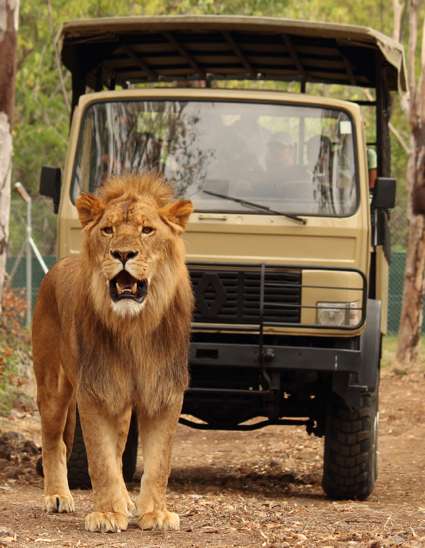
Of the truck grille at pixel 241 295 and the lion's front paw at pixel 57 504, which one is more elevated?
the truck grille at pixel 241 295

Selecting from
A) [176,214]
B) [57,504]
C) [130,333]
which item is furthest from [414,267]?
[130,333]

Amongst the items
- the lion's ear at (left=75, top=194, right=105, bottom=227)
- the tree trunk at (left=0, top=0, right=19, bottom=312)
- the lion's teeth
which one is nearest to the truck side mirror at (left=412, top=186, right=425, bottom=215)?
the tree trunk at (left=0, top=0, right=19, bottom=312)

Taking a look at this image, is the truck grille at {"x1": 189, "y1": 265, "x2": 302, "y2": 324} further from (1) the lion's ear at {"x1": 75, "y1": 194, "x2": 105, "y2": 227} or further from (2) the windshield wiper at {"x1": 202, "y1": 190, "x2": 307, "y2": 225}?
(1) the lion's ear at {"x1": 75, "y1": 194, "x2": 105, "y2": 227}

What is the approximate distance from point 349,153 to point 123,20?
1.67m

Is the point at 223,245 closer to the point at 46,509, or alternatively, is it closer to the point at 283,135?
the point at 283,135

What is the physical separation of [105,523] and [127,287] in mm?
1074

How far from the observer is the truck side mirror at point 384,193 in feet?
30.7

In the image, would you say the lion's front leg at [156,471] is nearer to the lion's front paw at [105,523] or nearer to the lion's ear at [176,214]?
the lion's front paw at [105,523]

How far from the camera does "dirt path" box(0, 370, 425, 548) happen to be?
263 inches

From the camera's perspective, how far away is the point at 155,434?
7.01 metres

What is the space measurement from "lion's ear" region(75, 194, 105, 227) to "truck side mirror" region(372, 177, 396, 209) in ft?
9.10

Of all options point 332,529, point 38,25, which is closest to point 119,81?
point 332,529

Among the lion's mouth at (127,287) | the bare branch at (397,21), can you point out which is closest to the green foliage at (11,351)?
the lion's mouth at (127,287)

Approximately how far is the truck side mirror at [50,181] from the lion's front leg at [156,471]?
2.84 metres
